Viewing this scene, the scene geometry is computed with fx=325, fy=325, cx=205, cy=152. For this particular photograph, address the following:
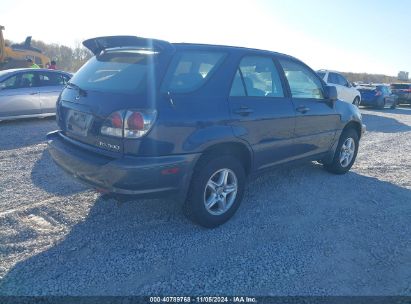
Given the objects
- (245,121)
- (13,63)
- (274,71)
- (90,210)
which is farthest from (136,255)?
(13,63)

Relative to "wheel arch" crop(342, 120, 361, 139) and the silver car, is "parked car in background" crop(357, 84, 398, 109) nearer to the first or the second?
"wheel arch" crop(342, 120, 361, 139)

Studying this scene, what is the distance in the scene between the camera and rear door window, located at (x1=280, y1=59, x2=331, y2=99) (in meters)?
4.07

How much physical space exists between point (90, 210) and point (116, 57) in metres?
1.67

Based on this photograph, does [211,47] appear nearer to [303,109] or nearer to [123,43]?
A: [123,43]

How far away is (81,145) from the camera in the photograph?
10.1ft

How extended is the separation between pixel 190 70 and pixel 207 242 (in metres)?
1.63

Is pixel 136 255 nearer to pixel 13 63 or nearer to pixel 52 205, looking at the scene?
pixel 52 205

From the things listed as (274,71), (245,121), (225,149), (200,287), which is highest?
(274,71)

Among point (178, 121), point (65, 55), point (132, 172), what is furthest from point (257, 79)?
point (65, 55)

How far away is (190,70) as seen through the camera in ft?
9.94

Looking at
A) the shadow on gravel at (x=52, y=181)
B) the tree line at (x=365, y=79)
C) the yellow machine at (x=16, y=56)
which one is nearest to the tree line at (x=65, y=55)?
the yellow machine at (x=16, y=56)

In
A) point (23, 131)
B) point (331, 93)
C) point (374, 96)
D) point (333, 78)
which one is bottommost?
point (23, 131)

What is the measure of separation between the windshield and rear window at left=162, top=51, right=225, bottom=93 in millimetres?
197

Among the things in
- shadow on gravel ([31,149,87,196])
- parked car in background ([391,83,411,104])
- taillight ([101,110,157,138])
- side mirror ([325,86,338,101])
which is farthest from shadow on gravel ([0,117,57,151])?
parked car in background ([391,83,411,104])
